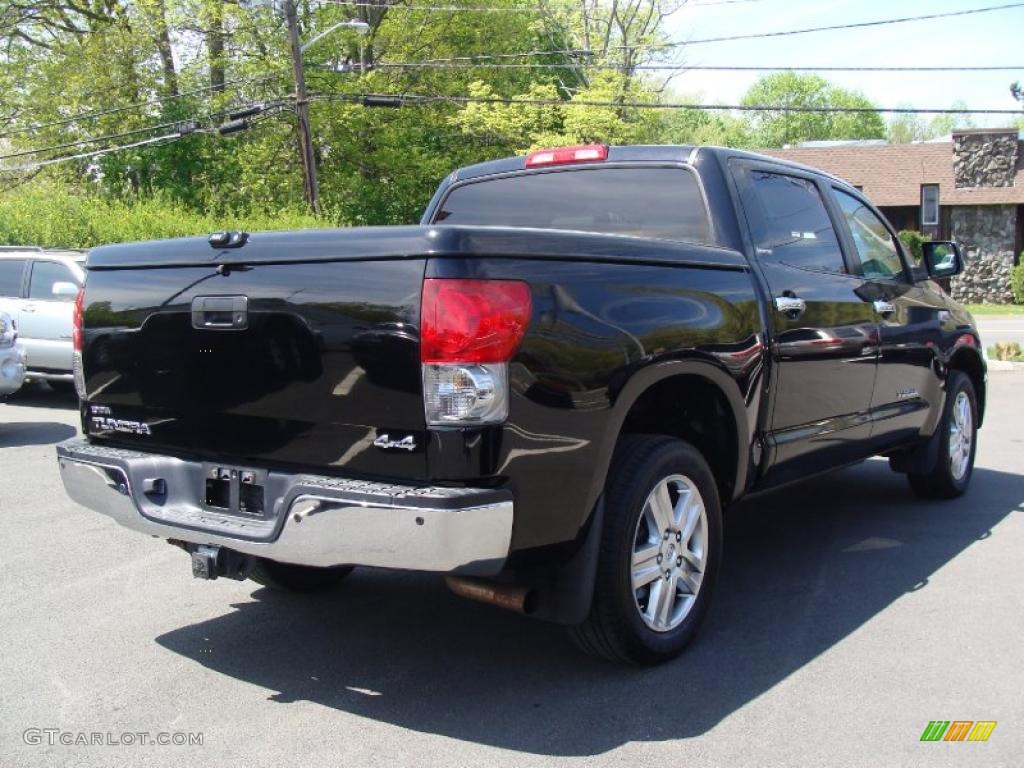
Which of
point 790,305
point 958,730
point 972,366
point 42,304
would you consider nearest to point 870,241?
point 790,305


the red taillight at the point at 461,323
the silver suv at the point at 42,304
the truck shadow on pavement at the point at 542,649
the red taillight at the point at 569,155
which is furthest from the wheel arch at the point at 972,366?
the silver suv at the point at 42,304

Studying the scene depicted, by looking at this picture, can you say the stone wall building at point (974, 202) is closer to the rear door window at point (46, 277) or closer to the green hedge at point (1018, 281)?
the green hedge at point (1018, 281)

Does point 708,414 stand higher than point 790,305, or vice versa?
point 790,305

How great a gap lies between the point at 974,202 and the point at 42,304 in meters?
33.6

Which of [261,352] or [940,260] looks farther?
[940,260]

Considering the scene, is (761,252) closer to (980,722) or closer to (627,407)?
(627,407)

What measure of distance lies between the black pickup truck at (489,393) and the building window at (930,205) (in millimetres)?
35946

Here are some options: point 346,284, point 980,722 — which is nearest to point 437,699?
point 346,284

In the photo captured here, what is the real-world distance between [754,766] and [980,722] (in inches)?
35.6

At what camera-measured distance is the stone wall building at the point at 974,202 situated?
122ft

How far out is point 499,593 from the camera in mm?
3439

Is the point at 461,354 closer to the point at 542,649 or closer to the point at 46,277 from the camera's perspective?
the point at 542,649

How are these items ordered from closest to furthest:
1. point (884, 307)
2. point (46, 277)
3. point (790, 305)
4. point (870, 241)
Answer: point (790, 305) → point (884, 307) → point (870, 241) → point (46, 277)

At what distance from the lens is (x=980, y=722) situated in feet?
11.5
